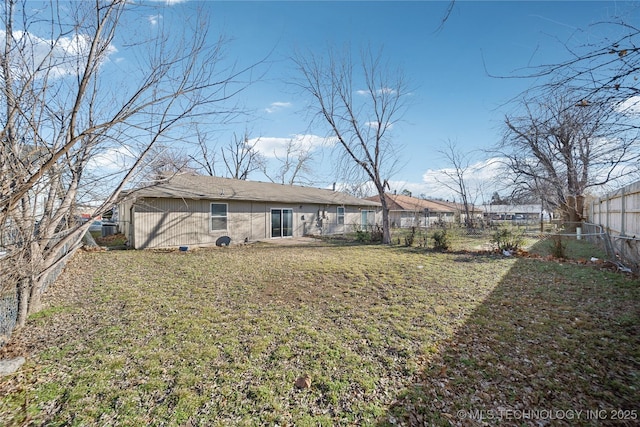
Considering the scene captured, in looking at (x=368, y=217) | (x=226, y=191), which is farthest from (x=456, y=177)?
(x=226, y=191)

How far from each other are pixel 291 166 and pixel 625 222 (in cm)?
2505

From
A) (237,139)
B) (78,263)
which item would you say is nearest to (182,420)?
(78,263)

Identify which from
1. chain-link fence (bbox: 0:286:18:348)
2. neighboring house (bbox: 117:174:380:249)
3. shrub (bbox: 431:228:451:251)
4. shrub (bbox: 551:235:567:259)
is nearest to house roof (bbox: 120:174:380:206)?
neighboring house (bbox: 117:174:380:249)

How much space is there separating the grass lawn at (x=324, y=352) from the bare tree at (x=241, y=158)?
67.8 ft

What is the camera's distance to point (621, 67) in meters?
1.94

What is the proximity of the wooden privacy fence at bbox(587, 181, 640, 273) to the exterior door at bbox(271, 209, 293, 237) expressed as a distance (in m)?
12.6

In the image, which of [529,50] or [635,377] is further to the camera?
[635,377]

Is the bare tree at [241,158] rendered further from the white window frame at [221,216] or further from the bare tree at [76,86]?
the bare tree at [76,86]

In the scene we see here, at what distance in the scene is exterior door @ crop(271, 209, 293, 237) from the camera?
574 inches

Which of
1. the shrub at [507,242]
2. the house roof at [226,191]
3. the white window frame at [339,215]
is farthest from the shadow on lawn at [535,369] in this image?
the white window frame at [339,215]

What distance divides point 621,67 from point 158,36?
4302 mm

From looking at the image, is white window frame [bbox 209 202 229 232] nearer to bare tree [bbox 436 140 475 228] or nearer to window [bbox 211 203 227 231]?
window [bbox 211 203 227 231]

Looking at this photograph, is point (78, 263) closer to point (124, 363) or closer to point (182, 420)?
point (124, 363)

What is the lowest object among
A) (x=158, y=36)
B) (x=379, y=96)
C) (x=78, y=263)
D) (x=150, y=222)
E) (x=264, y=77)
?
(x=78, y=263)
